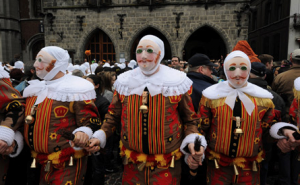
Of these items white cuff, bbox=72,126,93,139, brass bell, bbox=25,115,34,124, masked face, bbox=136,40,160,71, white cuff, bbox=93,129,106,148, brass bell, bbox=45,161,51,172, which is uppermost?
masked face, bbox=136,40,160,71

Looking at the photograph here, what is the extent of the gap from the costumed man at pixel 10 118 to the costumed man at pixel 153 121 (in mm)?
778

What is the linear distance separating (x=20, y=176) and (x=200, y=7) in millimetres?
14501

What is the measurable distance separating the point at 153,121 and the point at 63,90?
0.92 metres

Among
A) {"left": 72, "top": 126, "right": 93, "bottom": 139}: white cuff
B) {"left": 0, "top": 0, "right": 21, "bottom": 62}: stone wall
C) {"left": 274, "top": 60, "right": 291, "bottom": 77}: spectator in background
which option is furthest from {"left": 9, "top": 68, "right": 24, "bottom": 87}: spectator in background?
{"left": 0, "top": 0, "right": 21, "bottom": 62}: stone wall

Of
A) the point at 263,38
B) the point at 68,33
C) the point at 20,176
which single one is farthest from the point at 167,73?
the point at 263,38

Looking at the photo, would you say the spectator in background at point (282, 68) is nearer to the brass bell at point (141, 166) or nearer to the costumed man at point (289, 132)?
the costumed man at point (289, 132)

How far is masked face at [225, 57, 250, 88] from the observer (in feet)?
7.02

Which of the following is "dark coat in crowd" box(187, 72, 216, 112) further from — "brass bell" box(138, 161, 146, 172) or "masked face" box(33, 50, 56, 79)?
"masked face" box(33, 50, 56, 79)

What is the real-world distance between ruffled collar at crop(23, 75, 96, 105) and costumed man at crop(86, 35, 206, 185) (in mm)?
384

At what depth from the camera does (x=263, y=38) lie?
21.2m

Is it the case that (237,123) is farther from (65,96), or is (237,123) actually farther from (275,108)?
(65,96)

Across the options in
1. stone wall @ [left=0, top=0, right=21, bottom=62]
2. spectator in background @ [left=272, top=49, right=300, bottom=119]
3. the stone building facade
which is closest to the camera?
spectator in background @ [left=272, top=49, right=300, bottom=119]

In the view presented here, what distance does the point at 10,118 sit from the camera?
7.22 ft

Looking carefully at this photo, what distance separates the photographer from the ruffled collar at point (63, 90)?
7.29ft
